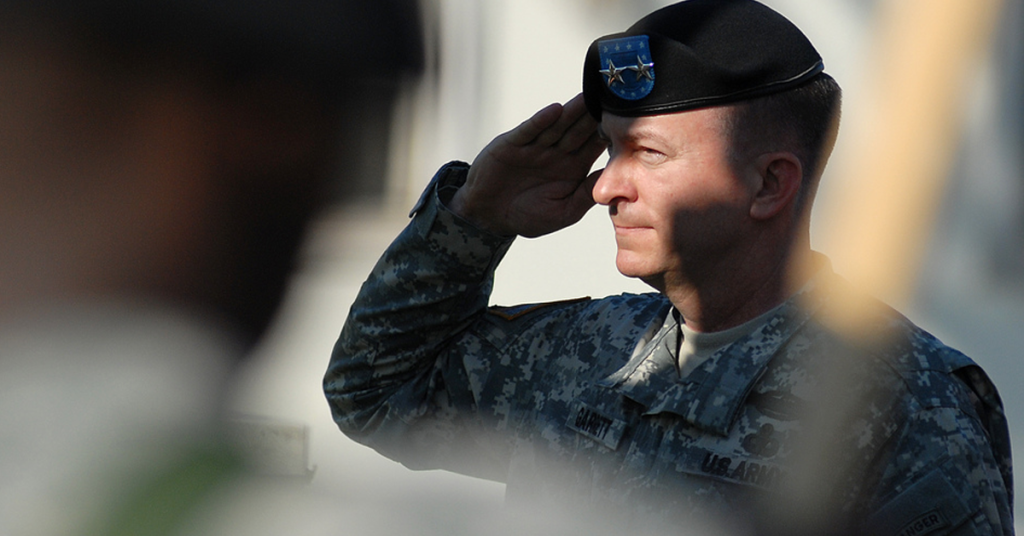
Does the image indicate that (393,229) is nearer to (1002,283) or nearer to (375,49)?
(1002,283)

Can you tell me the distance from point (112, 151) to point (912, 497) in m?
1.20

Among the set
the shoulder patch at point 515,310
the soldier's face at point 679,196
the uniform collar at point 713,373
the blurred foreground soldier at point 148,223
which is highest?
the blurred foreground soldier at point 148,223

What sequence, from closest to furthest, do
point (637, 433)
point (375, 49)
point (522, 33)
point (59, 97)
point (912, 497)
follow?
1. point (59, 97)
2. point (375, 49)
3. point (912, 497)
4. point (637, 433)
5. point (522, 33)

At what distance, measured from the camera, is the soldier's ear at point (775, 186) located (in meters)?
1.70

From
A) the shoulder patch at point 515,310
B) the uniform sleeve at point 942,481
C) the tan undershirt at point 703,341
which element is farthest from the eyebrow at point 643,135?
the uniform sleeve at point 942,481

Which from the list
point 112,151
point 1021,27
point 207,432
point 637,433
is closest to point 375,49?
point 112,151

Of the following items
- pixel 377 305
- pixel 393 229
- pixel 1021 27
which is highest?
pixel 1021 27

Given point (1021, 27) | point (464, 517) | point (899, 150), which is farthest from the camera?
point (1021, 27)

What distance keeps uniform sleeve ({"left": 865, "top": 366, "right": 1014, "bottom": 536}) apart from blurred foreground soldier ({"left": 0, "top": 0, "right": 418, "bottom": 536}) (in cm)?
91

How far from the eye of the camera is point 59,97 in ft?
1.91

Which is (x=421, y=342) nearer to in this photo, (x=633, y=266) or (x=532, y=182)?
(x=532, y=182)

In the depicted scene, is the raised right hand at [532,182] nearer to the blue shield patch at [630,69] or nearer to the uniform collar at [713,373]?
the blue shield patch at [630,69]

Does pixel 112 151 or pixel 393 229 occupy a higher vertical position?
pixel 112 151

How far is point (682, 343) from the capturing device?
5.98 feet
